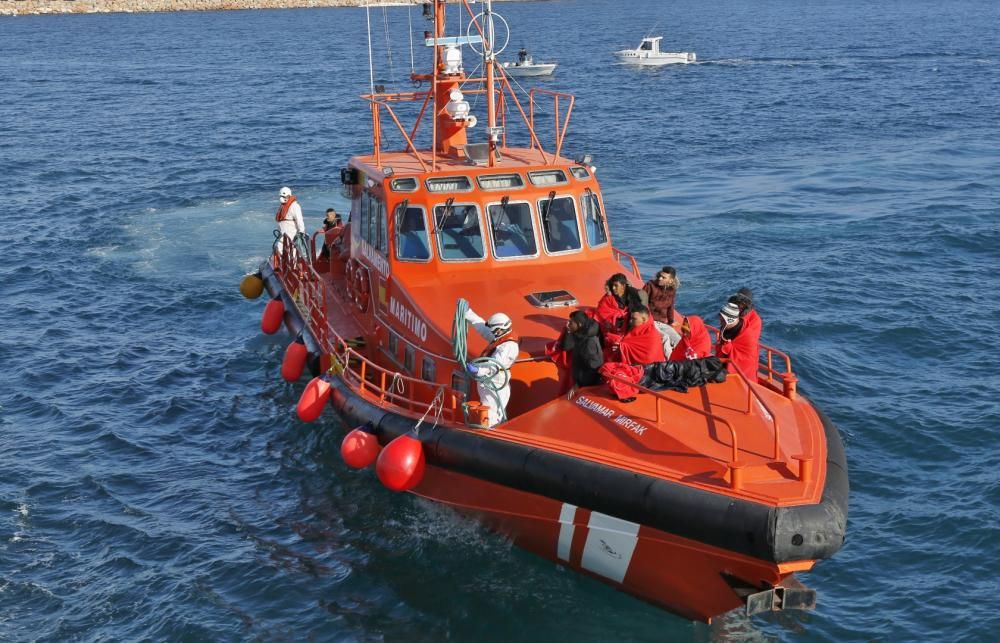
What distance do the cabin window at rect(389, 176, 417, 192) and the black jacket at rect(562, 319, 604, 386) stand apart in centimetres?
310

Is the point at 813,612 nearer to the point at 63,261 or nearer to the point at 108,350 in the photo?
the point at 108,350

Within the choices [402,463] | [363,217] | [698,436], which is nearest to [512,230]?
[363,217]

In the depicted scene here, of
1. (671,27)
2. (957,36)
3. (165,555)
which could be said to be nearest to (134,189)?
(165,555)

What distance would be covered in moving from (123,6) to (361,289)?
115 metres

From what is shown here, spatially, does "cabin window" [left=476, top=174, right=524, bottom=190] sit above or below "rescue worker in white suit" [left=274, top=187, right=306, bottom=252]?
above

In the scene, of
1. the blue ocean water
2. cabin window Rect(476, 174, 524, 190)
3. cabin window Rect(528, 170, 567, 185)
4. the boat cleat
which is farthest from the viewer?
cabin window Rect(528, 170, 567, 185)

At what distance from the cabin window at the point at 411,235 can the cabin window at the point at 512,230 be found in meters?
0.77

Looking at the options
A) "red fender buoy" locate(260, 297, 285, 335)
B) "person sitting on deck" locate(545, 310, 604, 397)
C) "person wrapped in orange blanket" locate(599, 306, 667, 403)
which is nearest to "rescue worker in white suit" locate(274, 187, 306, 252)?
"red fender buoy" locate(260, 297, 285, 335)

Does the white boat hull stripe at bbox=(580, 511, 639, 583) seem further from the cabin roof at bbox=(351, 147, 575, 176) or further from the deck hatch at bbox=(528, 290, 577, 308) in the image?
the cabin roof at bbox=(351, 147, 575, 176)

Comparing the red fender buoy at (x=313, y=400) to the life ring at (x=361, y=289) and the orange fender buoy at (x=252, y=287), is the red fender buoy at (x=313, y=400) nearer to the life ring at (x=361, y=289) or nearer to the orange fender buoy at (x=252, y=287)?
the life ring at (x=361, y=289)

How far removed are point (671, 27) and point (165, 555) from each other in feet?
297

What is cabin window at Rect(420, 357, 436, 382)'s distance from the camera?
11.3m

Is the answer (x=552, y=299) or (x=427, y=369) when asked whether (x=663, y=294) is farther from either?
(x=427, y=369)

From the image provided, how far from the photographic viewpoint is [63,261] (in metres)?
22.7
